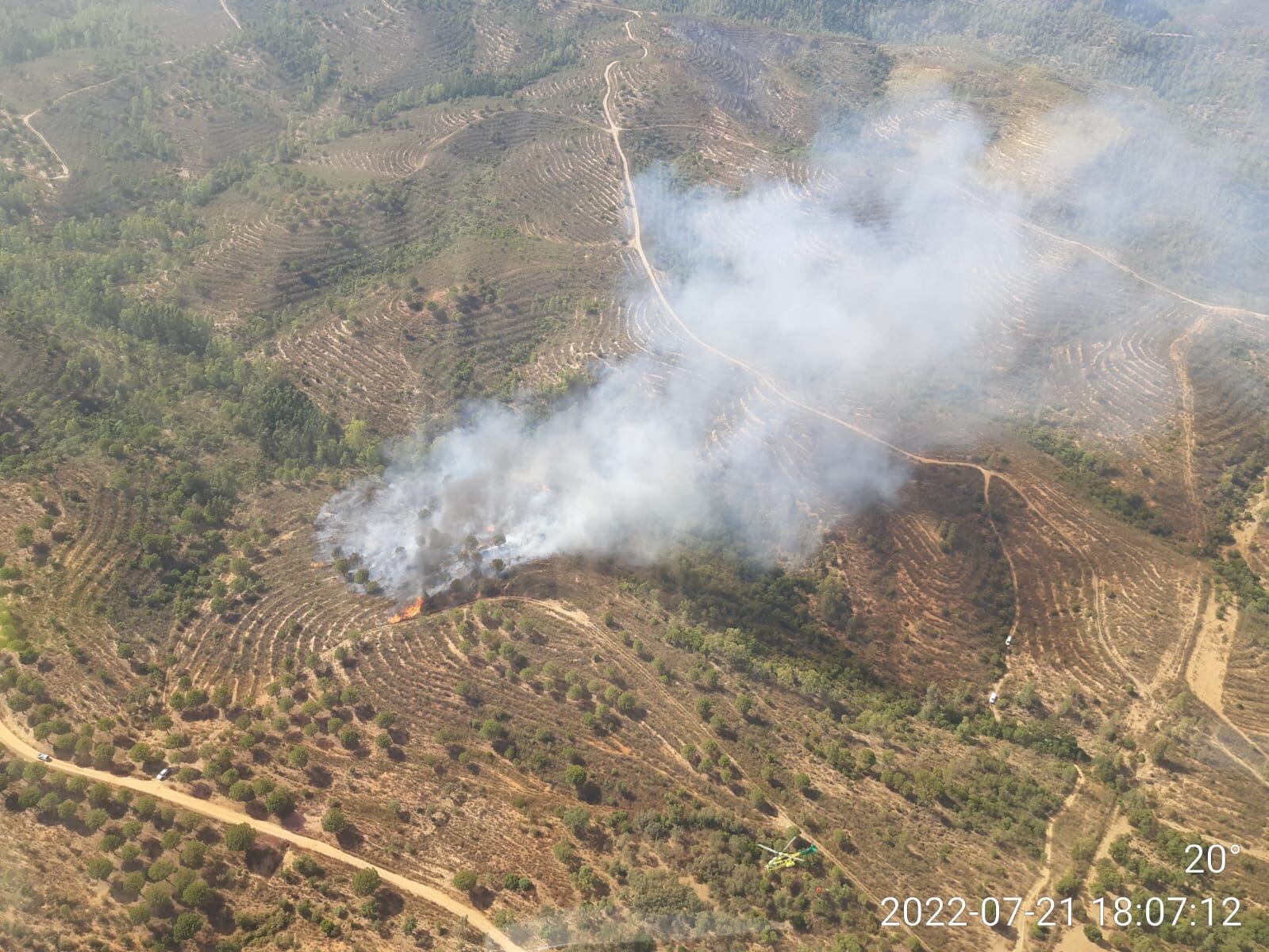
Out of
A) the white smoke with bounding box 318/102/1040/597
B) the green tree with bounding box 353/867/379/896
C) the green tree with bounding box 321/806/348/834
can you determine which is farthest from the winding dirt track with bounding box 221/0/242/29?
the green tree with bounding box 353/867/379/896

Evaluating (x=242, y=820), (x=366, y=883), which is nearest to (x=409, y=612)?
(x=242, y=820)

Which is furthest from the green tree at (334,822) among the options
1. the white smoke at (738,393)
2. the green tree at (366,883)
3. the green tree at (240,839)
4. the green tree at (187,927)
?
the white smoke at (738,393)

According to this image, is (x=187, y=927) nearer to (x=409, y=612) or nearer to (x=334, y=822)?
(x=334, y=822)

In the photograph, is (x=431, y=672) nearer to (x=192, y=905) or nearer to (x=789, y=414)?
(x=192, y=905)

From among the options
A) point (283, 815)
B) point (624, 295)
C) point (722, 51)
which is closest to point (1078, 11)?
point (722, 51)

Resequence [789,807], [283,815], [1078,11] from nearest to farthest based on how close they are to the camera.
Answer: [283,815] < [789,807] < [1078,11]

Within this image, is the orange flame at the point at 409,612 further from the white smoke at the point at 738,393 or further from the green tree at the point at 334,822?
the green tree at the point at 334,822

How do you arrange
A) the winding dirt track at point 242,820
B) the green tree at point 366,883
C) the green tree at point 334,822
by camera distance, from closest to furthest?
1. the green tree at point 366,883
2. the winding dirt track at point 242,820
3. the green tree at point 334,822
